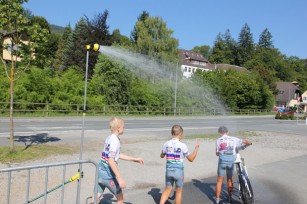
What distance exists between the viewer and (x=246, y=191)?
6.99 metres

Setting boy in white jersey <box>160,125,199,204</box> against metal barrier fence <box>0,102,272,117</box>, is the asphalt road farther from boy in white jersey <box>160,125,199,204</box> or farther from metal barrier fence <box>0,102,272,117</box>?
boy in white jersey <box>160,125,199,204</box>

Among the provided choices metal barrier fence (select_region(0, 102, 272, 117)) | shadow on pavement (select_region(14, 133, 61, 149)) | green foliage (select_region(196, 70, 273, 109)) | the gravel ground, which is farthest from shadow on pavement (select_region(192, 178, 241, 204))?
green foliage (select_region(196, 70, 273, 109))

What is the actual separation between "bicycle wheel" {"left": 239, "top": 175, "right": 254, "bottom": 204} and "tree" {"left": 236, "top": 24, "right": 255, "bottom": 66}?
137 meters

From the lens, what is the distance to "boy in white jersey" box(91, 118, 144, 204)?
205 inches

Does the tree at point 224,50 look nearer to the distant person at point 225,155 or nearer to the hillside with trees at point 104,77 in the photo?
the hillside with trees at point 104,77

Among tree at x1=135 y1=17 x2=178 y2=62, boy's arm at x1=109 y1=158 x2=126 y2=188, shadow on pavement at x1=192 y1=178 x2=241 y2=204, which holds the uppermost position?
tree at x1=135 y1=17 x2=178 y2=62

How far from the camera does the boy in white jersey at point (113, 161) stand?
5202mm

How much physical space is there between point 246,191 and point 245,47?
139526 millimetres

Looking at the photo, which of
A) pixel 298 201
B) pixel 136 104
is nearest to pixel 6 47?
pixel 298 201

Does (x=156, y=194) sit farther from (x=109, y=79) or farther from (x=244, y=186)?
(x=109, y=79)

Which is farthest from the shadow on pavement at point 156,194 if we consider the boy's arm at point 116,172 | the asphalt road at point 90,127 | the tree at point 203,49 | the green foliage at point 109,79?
the tree at point 203,49

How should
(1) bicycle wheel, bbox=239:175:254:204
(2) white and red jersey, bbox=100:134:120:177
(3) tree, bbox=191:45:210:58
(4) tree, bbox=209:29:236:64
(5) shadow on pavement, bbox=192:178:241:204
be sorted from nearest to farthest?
(2) white and red jersey, bbox=100:134:120:177 < (1) bicycle wheel, bbox=239:175:254:204 < (5) shadow on pavement, bbox=192:178:241:204 < (4) tree, bbox=209:29:236:64 < (3) tree, bbox=191:45:210:58

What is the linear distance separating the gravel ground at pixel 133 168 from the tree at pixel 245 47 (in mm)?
126716

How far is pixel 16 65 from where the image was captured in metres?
11.6
